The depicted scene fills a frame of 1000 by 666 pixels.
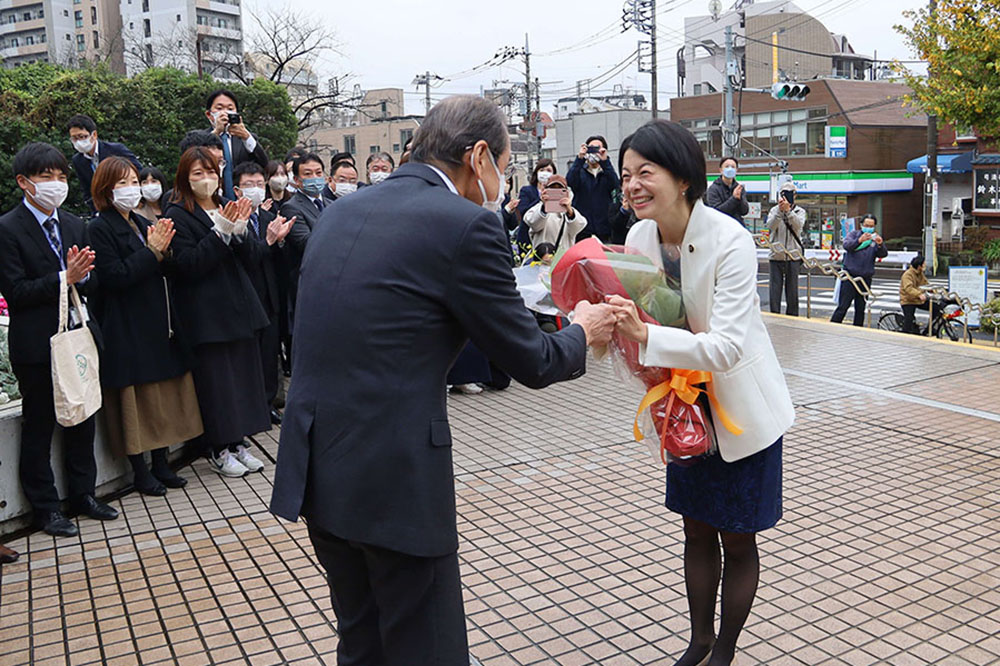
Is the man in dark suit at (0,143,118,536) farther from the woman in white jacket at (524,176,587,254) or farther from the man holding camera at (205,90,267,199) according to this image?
the woman in white jacket at (524,176,587,254)

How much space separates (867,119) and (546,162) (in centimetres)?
3428

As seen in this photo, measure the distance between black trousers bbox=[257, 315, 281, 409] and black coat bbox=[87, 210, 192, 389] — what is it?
116 cm

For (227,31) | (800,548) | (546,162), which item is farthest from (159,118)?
(227,31)

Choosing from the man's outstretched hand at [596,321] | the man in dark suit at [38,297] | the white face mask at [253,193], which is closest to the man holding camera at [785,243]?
the white face mask at [253,193]

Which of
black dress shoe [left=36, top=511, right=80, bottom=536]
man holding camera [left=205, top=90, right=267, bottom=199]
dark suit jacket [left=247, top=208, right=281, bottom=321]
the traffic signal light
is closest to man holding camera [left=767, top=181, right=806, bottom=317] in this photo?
man holding camera [left=205, top=90, right=267, bottom=199]

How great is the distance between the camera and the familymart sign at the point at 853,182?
36875mm

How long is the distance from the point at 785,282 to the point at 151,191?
30.9ft

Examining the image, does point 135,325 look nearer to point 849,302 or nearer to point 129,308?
point 129,308

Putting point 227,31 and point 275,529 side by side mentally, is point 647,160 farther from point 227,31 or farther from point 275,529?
point 227,31

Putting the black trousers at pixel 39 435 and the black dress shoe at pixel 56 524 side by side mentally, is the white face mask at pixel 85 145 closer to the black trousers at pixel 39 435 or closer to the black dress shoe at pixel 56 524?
the black trousers at pixel 39 435

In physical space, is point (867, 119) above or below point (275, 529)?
above

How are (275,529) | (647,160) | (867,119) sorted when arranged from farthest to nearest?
(867,119) < (275,529) < (647,160)

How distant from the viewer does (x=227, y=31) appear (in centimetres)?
5903

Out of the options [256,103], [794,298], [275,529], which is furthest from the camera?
[256,103]
